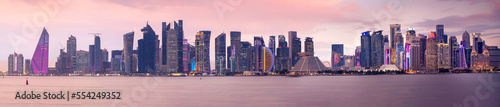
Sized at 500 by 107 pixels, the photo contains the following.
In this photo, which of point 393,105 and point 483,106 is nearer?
point 483,106

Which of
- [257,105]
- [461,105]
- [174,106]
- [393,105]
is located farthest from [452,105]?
[174,106]

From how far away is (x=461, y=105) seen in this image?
67.2 metres

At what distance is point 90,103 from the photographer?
208ft

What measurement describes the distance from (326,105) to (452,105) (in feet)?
57.9

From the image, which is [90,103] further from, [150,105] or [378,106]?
[378,106]

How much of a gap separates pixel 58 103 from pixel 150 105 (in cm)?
1229

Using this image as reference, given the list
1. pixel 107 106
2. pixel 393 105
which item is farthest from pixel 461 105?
pixel 107 106

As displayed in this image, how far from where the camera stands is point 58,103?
209ft

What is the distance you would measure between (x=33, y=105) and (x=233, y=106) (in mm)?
26293

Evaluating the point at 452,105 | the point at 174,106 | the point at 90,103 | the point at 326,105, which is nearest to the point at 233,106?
the point at 174,106

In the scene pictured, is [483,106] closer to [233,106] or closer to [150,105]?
[233,106]

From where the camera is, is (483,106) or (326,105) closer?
(483,106)

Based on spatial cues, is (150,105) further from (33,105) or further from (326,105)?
(326,105)

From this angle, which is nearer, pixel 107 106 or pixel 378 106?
pixel 107 106
